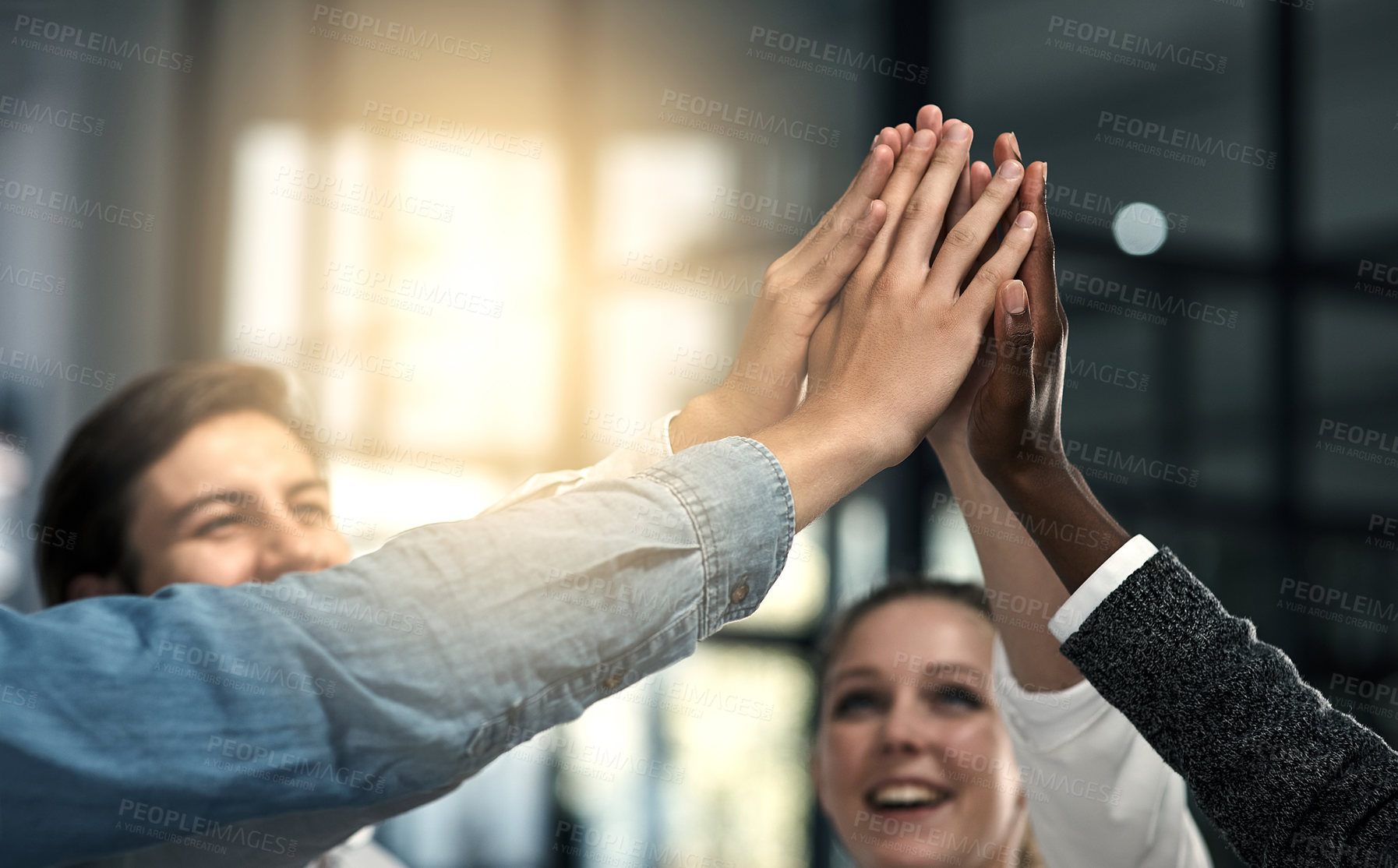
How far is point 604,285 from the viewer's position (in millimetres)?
3242

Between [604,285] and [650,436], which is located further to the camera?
[604,285]

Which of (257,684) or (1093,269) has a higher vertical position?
(1093,269)

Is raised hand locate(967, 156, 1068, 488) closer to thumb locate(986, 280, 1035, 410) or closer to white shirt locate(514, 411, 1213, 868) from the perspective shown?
thumb locate(986, 280, 1035, 410)

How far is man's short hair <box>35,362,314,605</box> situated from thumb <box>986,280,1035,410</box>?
0.98 m

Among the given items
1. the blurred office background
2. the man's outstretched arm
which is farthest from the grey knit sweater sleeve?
the blurred office background

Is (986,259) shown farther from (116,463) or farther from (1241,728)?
(116,463)

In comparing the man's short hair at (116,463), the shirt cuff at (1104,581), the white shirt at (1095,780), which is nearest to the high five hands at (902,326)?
the shirt cuff at (1104,581)

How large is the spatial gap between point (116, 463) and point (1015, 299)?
1117mm

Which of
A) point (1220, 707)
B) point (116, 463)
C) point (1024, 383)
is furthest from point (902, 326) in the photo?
point (116, 463)

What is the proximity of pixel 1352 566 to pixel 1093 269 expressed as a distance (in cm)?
100

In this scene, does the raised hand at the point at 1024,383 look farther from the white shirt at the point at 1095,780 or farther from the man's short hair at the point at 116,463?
the man's short hair at the point at 116,463

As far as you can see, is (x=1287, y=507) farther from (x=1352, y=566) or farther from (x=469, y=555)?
(x=469, y=555)

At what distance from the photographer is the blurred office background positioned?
8.35 ft

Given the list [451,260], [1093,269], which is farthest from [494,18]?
[1093,269]
